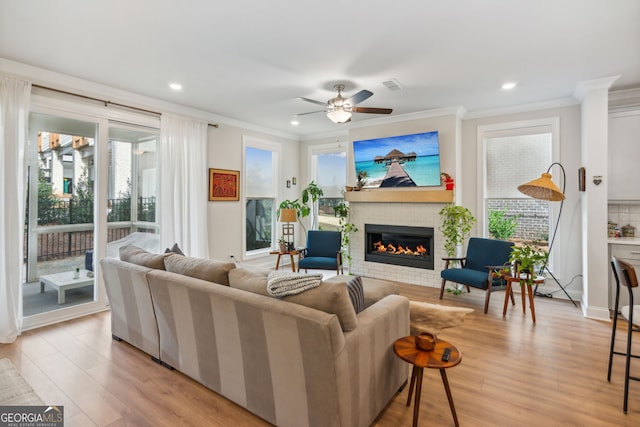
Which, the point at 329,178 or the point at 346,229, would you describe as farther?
the point at 329,178

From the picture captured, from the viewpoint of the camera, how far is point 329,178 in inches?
257

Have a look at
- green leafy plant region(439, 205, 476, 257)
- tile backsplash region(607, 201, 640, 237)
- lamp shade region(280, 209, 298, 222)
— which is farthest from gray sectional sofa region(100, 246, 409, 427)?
tile backsplash region(607, 201, 640, 237)

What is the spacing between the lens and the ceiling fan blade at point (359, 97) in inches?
124

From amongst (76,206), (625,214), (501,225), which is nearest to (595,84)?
(625,214)

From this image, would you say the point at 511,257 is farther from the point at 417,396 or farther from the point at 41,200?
the point at 41,200

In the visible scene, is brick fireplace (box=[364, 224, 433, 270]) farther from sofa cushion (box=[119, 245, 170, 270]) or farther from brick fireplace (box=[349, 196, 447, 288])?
sofa cushion (box=[119, 245, 170, 270])

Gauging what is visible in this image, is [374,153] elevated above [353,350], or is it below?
above

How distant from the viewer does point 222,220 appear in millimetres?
5258

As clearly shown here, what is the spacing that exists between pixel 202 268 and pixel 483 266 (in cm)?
361

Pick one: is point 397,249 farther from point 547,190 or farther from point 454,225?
point 547,190

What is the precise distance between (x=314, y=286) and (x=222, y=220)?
381 cm

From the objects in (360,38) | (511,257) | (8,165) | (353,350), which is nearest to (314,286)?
(353,350)

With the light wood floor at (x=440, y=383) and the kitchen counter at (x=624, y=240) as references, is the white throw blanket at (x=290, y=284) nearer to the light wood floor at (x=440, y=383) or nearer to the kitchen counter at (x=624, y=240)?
the light wood floor at (x=440, y=383)

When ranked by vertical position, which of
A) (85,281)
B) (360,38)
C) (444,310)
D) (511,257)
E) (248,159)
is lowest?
(444,310)
